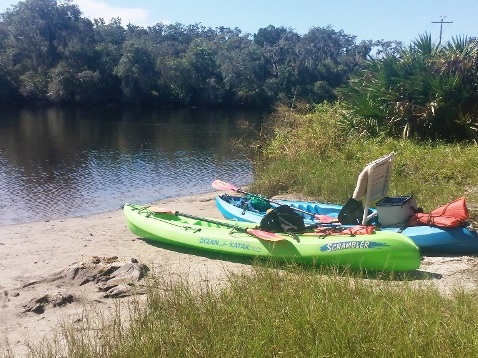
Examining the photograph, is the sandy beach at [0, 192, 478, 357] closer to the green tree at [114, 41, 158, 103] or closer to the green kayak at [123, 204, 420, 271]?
the green kayak at [123, 204, 420, 271]

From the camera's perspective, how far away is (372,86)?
1606 centimetres

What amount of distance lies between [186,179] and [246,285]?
14.1m

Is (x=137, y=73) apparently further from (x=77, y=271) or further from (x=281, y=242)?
(x=281, y=242)

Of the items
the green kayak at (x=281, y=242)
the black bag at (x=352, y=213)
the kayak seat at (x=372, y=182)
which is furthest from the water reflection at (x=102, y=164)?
the kayak seat at (x=372, y=182)

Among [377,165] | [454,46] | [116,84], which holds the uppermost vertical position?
[454,46]

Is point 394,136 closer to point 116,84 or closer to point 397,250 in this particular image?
point 397,250

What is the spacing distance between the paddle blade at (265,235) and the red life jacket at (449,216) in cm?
203

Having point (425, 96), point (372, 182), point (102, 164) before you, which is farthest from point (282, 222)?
point (102, 164)

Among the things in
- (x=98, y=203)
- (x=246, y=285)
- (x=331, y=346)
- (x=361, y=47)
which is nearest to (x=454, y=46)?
(x=98, y=203)

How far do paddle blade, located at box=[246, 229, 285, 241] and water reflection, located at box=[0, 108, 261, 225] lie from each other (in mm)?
7095

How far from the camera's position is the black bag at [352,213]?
9.05 m

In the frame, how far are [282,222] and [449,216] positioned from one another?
2281 mm

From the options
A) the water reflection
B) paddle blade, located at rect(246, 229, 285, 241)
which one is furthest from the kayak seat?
the water reflection

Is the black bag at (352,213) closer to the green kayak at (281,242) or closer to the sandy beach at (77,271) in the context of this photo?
the green kayak at (281,242)
